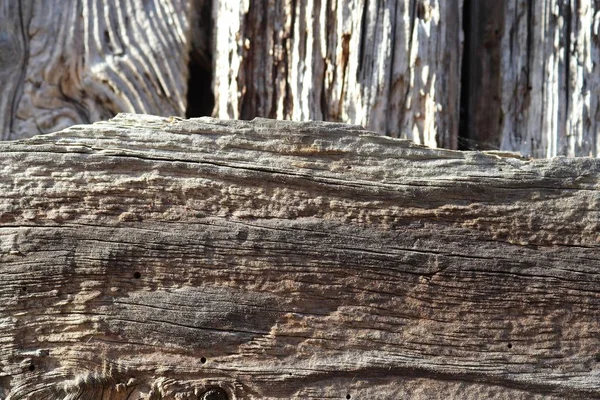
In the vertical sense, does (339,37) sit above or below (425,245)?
above

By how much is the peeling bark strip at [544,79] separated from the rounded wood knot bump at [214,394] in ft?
3.42

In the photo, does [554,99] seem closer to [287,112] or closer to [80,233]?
[287,112]

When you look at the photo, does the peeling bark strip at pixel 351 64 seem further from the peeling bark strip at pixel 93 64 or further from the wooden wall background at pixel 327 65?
the peeling bark strip at pixel 93 64

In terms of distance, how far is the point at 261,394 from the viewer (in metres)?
1.49

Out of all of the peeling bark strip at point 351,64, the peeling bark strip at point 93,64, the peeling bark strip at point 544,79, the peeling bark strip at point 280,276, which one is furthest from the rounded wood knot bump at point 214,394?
the peeling bark strip at point 544,79

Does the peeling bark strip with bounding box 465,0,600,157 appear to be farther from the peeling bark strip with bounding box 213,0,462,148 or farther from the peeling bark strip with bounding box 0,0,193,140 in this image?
the peeling bark strip with bounding box 0,0,193,140

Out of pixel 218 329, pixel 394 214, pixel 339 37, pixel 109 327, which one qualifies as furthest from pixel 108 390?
pixel 339 37

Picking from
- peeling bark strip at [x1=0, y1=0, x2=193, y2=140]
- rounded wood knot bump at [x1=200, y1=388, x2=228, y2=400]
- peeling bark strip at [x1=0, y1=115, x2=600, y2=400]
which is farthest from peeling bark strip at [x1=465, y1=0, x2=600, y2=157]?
rounded wood knot bump at [x1=200, y1=388, x2=228, y2=400]

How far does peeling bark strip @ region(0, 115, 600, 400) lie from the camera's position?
4.90ft

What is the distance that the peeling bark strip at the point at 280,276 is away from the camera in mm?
1494

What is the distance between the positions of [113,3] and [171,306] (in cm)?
109

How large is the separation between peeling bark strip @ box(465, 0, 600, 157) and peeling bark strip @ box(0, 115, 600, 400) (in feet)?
1.59

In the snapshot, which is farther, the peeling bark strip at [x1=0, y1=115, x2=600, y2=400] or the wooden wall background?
the wooden wall background

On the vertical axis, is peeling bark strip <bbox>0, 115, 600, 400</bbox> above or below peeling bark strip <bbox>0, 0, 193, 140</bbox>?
below
